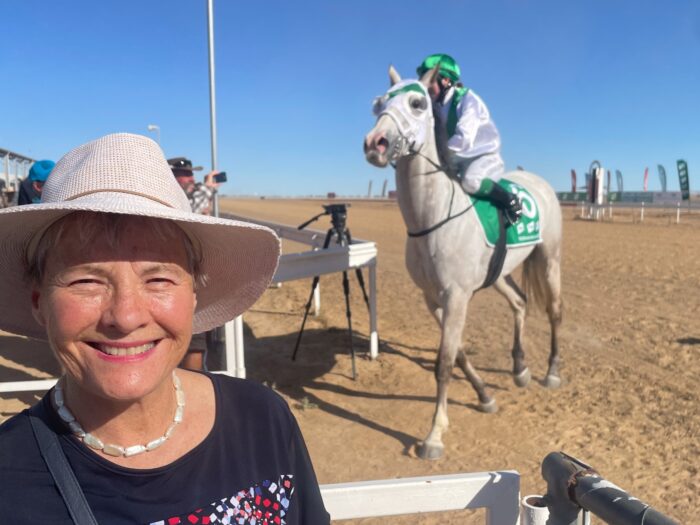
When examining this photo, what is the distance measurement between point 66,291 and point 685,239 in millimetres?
18692

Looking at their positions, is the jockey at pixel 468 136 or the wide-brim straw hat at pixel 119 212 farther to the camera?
the jockey at pixel 468 136

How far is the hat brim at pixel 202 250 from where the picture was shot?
3.30ft

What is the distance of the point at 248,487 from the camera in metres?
1.12

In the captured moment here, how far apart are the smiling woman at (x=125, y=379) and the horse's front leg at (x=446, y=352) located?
2585 millimetres

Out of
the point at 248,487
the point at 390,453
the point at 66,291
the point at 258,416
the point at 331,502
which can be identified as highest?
the point at 66,291

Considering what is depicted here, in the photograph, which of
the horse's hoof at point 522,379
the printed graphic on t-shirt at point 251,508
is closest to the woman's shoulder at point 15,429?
the printed graphic on t-shirt at point 251,508

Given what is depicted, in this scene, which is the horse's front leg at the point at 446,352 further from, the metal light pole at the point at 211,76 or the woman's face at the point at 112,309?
the woman's face at the point at 112,309

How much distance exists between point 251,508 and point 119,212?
0.67 metres

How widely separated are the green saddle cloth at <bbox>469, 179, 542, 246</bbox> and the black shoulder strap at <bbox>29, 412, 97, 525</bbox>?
3379 mm

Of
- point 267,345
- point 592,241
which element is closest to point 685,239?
point 592,241

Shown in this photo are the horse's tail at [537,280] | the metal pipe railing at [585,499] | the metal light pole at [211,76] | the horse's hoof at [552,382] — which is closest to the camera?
the metal pipe railing at [585,499]

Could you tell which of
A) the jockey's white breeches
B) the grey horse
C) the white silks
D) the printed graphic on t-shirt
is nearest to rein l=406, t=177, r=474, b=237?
the grey horse

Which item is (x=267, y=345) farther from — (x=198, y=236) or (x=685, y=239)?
(x=685, y=239)

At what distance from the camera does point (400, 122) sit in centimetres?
343
